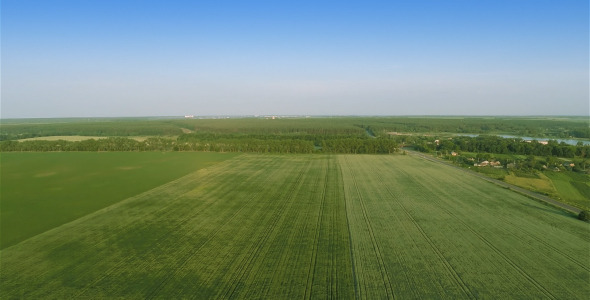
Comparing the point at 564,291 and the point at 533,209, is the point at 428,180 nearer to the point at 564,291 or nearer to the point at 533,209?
the point at 533,209

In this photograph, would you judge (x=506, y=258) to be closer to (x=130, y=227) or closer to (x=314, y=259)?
(x=314, y=259)

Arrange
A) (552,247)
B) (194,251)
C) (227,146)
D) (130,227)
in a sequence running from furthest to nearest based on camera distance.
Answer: (227,146)
(130,227)
(552,247)
(194,251)

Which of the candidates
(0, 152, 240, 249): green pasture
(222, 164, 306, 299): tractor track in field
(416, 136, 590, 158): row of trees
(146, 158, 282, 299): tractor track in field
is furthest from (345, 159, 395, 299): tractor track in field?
(416, 136, 590, 158): row of trees

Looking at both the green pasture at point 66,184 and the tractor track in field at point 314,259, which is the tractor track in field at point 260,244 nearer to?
the tractor track in field at point 314,259

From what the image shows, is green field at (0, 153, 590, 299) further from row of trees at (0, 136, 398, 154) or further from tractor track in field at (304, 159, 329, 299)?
row of trees at (0, 136, 398, 154)

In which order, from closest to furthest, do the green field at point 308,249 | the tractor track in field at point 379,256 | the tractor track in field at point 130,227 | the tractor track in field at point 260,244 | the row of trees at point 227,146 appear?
1. the tractor track in field at point 260,244
2. the tractor track in field at point 379,256
3. the green field at point 308,249
4. the tractor track in field at point 130,227
5. the row of trees at point 227,146

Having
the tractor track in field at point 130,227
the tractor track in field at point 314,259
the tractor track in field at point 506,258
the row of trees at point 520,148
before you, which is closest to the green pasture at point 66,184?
the tractor track in field at point 130,227

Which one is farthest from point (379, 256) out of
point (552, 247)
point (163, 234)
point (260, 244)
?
point (163, 234)
